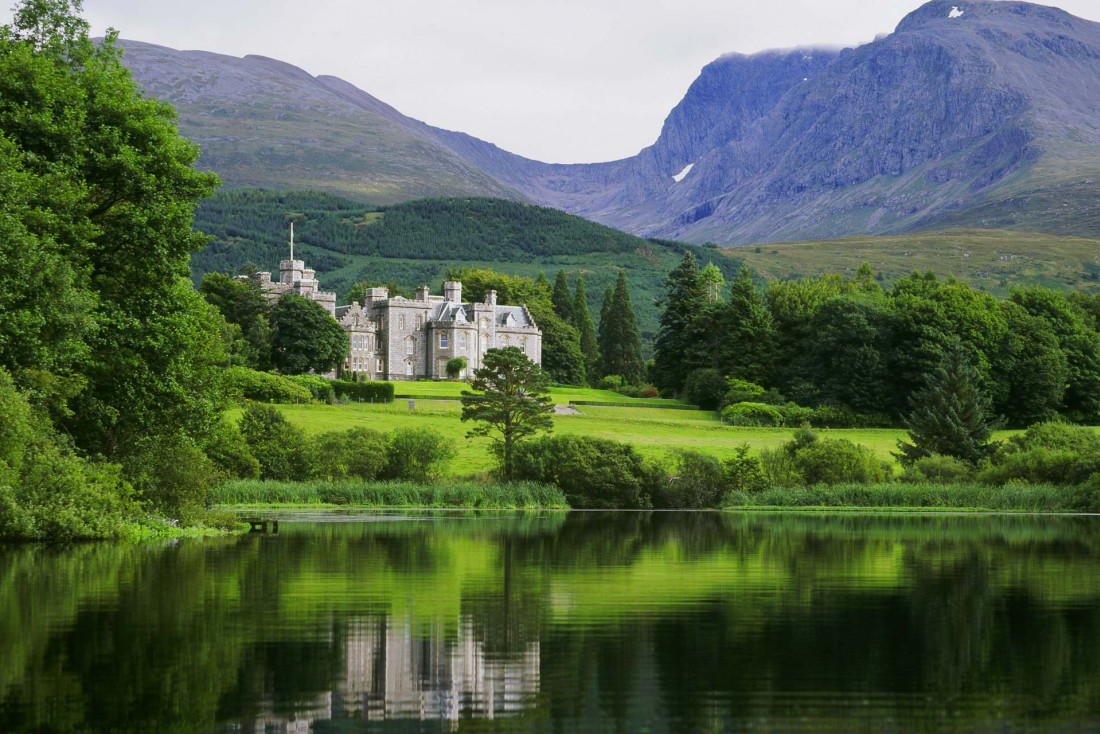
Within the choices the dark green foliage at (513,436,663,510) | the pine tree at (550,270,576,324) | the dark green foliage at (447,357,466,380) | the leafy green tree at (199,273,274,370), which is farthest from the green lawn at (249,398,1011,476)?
the pine tree at (550,270,576,324)

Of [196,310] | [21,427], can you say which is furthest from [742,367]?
[21,427]

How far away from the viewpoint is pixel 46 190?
2662 centimetres

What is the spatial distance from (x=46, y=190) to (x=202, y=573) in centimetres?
1035

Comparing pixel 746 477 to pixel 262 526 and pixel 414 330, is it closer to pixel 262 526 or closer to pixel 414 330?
pixel 262 526

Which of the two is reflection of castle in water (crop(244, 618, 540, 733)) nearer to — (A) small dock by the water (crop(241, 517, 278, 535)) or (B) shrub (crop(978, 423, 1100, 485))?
(A) small dock by the water (crop(241, 517, 278, 535))

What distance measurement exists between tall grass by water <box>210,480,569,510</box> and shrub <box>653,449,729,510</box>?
4.88 metres

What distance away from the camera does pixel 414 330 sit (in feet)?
396

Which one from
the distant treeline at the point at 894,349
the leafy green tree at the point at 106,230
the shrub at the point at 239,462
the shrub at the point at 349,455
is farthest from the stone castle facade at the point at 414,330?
the leafy green tree at the point at 106,230

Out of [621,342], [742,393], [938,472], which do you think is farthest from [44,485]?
[621,342]

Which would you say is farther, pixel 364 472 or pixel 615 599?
pixel 364 472

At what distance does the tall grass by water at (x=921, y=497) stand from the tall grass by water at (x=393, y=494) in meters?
8.80

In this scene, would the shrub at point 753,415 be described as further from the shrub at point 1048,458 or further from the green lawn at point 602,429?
the shrub at point 1048,458

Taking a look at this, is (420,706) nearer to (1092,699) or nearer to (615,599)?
(1092,699)

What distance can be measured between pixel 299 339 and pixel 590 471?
5047 cm
